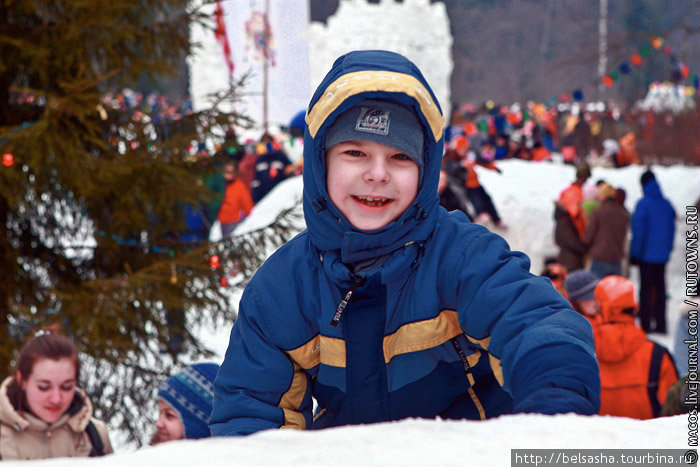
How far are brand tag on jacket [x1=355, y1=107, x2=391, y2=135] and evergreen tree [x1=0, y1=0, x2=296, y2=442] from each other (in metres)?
2.35

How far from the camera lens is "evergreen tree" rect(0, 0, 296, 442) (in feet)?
13.0

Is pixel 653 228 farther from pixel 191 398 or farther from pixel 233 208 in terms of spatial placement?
pixel 191 398

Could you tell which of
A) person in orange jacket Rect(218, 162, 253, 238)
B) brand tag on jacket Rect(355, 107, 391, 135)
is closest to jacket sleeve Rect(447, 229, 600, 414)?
brand tag on jacket Rect(355, 107, 391, 135)

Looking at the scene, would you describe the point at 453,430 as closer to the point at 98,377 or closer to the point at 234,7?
the point at 98,377

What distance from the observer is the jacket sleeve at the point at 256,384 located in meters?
1.82

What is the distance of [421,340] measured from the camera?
1.85 m

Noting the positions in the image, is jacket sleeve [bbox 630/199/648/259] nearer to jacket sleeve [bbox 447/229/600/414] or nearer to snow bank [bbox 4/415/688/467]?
jacket sleeve [bbox 447/229/600/414]

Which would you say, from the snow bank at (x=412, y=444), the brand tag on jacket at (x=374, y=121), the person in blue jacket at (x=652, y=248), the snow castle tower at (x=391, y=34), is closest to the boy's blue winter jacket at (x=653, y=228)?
the person in blue jacket at (x=652, y=248)

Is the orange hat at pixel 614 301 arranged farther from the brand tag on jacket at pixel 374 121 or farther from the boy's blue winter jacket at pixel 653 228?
the boy's blue winter jacket at pixel 653 228

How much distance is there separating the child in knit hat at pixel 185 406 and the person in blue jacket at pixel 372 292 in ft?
5.79

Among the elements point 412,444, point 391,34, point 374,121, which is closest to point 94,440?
point 374,121

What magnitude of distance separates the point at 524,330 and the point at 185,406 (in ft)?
7.92

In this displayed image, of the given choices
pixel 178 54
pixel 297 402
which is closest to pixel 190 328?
pixel 178 54

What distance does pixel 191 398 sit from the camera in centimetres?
367
